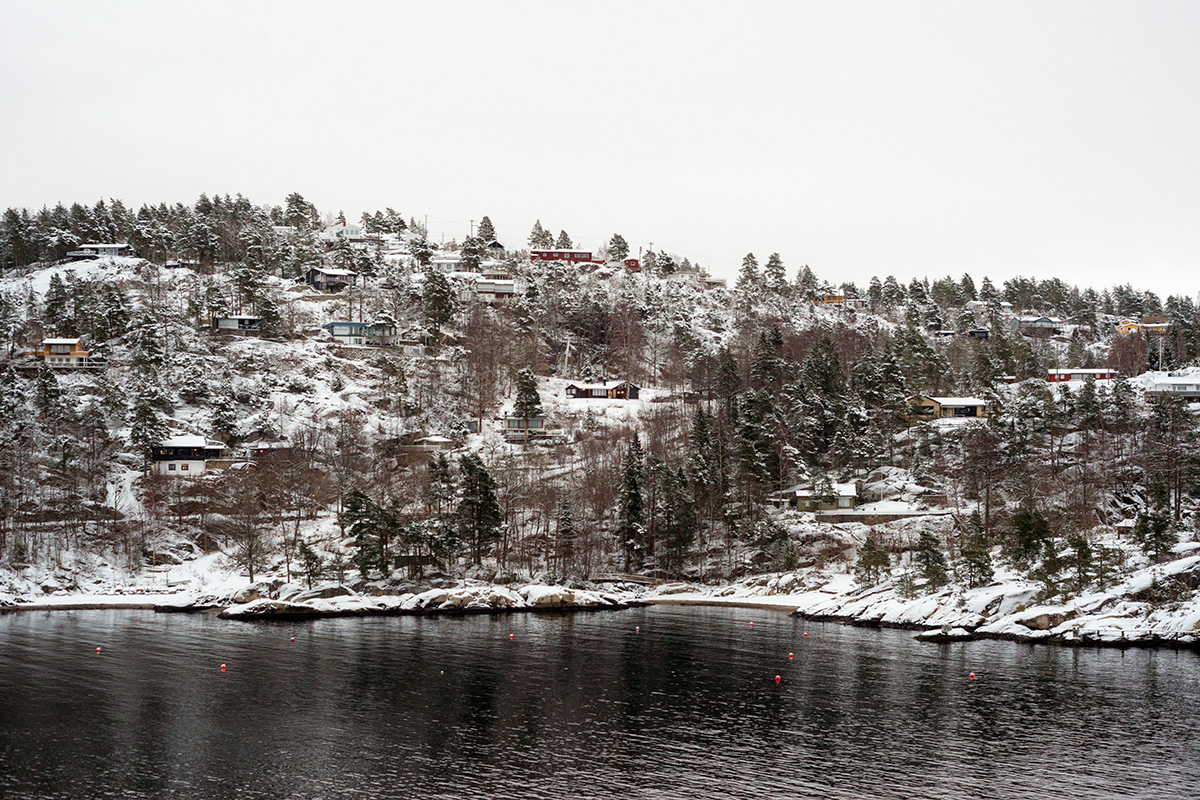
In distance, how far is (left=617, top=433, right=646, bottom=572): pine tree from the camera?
101000 millimetres

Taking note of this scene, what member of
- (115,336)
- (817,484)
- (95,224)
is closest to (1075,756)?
(817,484)

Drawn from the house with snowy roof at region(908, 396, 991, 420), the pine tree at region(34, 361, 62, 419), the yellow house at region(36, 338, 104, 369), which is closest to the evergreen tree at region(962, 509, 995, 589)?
the house with snowy roof at region(908, 396, 991, 420)

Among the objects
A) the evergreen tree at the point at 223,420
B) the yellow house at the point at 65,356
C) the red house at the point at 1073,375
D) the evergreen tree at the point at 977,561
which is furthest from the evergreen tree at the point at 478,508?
the red house at the point at 1073,375

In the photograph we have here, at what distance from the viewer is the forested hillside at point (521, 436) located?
311ft

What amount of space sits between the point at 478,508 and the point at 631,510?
18.3m

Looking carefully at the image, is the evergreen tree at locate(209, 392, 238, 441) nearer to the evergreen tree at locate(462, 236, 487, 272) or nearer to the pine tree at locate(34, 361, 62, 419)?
the pine tree at locate(34, 361, 62, 419)

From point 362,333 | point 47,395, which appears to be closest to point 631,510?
point 362,333

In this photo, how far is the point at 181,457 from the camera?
11275cm

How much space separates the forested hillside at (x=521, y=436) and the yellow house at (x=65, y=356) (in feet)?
5.83

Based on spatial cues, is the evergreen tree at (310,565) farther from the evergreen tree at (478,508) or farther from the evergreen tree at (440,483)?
the evergreen tree at (478,508)

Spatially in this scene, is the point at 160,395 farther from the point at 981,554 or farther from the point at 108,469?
the point at 981,554

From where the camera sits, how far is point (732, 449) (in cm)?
11812

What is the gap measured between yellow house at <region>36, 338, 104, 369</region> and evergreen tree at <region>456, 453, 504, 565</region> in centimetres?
7331

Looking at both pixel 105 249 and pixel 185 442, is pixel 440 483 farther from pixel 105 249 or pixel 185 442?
pixel 105 249
